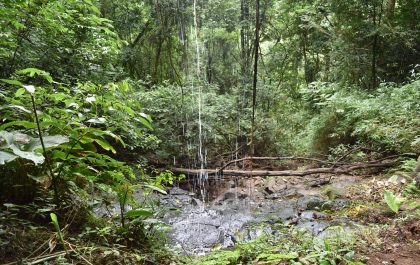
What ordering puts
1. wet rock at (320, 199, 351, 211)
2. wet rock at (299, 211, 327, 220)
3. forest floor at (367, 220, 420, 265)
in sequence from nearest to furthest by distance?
forest floor at (367, 220, 420, 265)
wet rock at (299, 211, 327, 220)
wet rock at (320, 199, 351, 211)

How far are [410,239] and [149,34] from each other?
1050 centimetres

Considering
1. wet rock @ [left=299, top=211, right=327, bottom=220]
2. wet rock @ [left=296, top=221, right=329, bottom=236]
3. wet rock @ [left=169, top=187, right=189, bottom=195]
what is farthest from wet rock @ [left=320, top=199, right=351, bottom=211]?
wet rock @ [left=169, top=187, right=189, bottom=195]

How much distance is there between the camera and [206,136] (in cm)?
898

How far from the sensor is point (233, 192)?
7738mm

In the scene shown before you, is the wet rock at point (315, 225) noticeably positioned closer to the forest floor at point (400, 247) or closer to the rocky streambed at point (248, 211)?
the rocky streambed at point (248, 211)

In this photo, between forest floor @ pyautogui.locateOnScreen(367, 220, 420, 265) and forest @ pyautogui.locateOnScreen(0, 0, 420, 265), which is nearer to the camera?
forest @ pyautogui.locateOnScreen(0, 0, 420, 265)

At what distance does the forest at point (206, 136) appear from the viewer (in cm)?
191

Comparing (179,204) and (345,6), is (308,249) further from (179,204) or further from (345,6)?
(345,6)

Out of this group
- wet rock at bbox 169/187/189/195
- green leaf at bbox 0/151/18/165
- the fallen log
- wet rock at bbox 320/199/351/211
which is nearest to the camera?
green leaf at bbox 0/151/18/165

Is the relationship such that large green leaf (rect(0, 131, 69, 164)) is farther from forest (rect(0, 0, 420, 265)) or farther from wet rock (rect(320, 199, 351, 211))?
wet rock (rect(320, 199, 351, 211))

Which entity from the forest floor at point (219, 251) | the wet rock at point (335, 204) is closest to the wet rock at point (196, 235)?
the forest floor at point (219, 251)

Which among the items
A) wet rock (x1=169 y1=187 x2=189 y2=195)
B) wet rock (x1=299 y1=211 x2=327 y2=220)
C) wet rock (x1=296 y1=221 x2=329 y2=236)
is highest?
wet rock (x1=296 y1=221 x2=329 y2=236)

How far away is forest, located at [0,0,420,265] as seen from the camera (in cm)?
191

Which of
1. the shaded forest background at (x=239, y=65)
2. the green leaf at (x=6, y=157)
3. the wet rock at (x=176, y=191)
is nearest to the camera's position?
the green leaf at (x=6, y=157)
